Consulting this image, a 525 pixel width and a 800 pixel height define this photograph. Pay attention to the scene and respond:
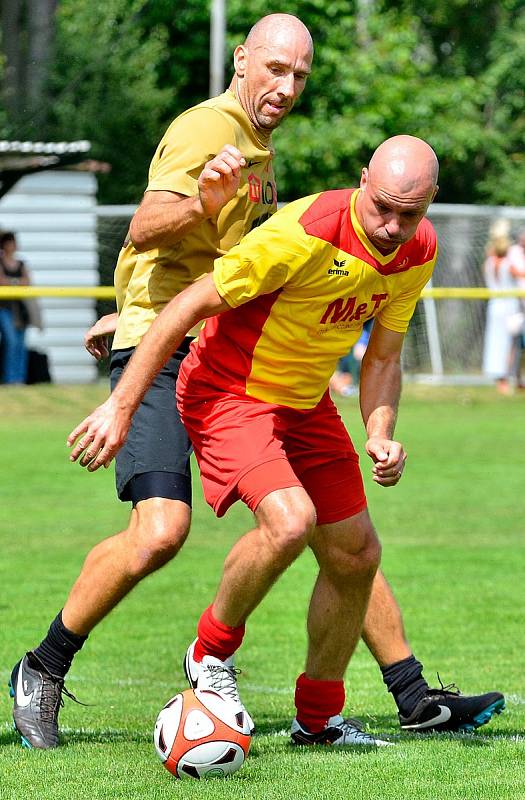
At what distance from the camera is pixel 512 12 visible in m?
34.8

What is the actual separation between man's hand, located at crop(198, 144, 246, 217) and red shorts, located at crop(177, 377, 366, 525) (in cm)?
70

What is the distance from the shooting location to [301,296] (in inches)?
205

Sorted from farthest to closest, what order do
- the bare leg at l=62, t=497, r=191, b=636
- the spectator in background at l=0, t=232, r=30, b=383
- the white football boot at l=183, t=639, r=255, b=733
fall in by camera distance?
the spectator in background at l=0, t=232, r=30, b=383 → the bare leg at l=62, t=497, r=191, b=636 → the white football boot at l=183, t=639, r=255, b=733

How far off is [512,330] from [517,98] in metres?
13.7

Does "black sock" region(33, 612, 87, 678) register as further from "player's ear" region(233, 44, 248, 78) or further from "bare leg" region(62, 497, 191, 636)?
"player's ear" region(233, 44, 248, 78)

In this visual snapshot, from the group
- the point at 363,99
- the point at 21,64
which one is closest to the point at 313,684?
the point at 21,64

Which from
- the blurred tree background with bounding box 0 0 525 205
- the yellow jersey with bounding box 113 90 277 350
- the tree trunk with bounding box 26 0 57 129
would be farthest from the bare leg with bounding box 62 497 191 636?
the tree trunk with bounding box 26 0 57 129

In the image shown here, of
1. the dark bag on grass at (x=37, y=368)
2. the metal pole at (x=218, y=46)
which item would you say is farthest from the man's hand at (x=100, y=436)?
the metal pole at (x=218, y=46)

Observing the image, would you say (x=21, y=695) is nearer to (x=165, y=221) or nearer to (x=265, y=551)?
(x=265, y=551)

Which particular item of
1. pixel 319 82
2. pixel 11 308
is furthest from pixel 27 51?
pixel 11 308

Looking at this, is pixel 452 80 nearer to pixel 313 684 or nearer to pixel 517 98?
pixel 517 98

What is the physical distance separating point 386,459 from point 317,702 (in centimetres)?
97

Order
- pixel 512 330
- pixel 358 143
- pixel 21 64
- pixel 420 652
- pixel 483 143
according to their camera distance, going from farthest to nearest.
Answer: pixel 483 143, pixel 358 143, pixel 21 64, pixel 512 330, pixel 420 652

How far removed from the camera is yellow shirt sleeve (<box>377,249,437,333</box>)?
17.9 ft
